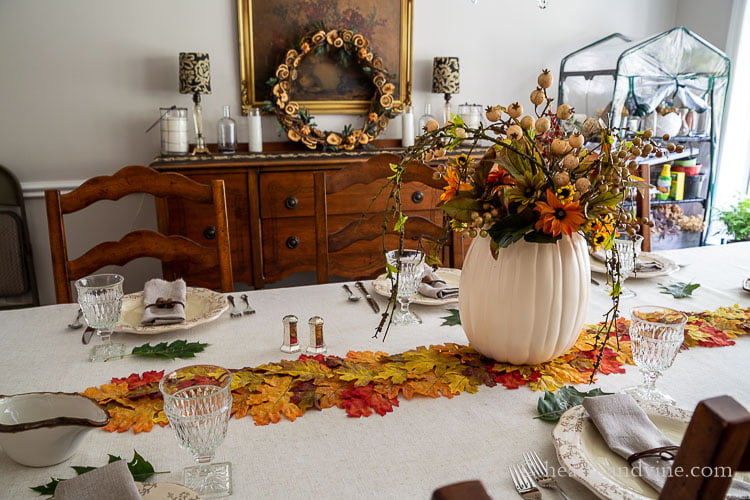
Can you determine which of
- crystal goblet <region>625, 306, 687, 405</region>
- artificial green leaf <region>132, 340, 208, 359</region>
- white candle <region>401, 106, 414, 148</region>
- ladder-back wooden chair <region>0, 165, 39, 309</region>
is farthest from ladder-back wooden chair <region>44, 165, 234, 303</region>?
white candle <region>401, 106, 414, 148</region>

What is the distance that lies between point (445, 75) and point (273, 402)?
2.44m

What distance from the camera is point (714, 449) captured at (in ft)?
1.38

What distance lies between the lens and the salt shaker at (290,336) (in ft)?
3.74

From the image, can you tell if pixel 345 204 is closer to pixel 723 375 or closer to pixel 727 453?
pixel 723 375

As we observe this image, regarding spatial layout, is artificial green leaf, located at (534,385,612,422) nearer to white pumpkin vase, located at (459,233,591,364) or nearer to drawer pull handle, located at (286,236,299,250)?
white pumpkin vase, located at (459,233,591,364)

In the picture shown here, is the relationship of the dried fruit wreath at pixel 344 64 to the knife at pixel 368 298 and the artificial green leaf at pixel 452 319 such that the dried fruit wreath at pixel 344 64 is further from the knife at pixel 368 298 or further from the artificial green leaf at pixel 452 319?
the artificial green leaf at pixel 452 319

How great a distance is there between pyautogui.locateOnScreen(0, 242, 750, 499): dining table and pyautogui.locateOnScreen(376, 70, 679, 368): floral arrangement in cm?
24

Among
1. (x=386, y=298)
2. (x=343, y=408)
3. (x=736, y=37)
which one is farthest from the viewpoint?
(x=736, y=37)

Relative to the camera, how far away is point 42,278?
2.89 meters

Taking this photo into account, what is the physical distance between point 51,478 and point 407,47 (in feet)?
9.08

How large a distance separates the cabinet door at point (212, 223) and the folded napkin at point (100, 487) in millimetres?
1991

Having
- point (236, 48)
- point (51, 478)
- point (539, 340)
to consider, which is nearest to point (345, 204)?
point (236, 48)

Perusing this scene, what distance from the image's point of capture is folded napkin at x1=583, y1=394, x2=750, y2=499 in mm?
756

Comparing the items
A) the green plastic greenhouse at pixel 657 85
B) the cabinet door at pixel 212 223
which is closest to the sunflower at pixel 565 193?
the cabinet door at pixel 212 223
